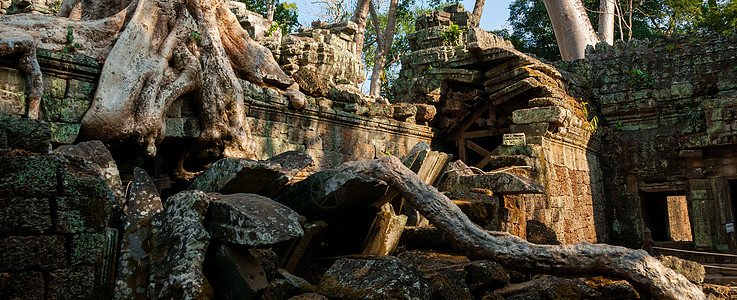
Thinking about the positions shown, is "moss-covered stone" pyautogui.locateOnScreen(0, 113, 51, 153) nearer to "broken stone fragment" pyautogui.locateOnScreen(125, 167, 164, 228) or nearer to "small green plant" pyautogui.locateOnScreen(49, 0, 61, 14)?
"broken stone fragment" pyautogui.locateOnScreen(125, 167, 164, 228)

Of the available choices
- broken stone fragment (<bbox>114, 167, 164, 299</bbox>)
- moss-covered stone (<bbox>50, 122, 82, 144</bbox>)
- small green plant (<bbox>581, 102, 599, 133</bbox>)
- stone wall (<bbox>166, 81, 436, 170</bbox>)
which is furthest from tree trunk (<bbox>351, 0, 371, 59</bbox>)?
broken stone fragment (<bbox>114, 167, 164, 299</bbox>)

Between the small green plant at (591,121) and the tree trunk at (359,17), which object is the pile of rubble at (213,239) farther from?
the tree trunk at (359,17)

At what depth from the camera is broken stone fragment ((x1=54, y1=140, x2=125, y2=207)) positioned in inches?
124

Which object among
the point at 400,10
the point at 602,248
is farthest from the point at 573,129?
the point at 400,10

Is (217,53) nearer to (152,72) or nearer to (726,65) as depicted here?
(152,72)

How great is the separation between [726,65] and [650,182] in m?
2.67

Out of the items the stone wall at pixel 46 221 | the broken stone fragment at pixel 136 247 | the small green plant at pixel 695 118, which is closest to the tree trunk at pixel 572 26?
the small green plant at pixel 695 118

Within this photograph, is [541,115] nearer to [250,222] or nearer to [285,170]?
[285,170]

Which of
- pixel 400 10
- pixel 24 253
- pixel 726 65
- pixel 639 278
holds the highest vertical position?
pixel 400 10

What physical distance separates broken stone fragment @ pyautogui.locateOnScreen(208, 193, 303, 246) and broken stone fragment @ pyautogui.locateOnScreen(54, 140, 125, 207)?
790 millimetres

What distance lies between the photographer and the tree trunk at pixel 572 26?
1558cm

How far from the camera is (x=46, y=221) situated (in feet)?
7.30

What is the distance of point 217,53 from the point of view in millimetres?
5469

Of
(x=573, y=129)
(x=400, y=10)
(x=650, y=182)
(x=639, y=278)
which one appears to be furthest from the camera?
(x=400, y=10)
